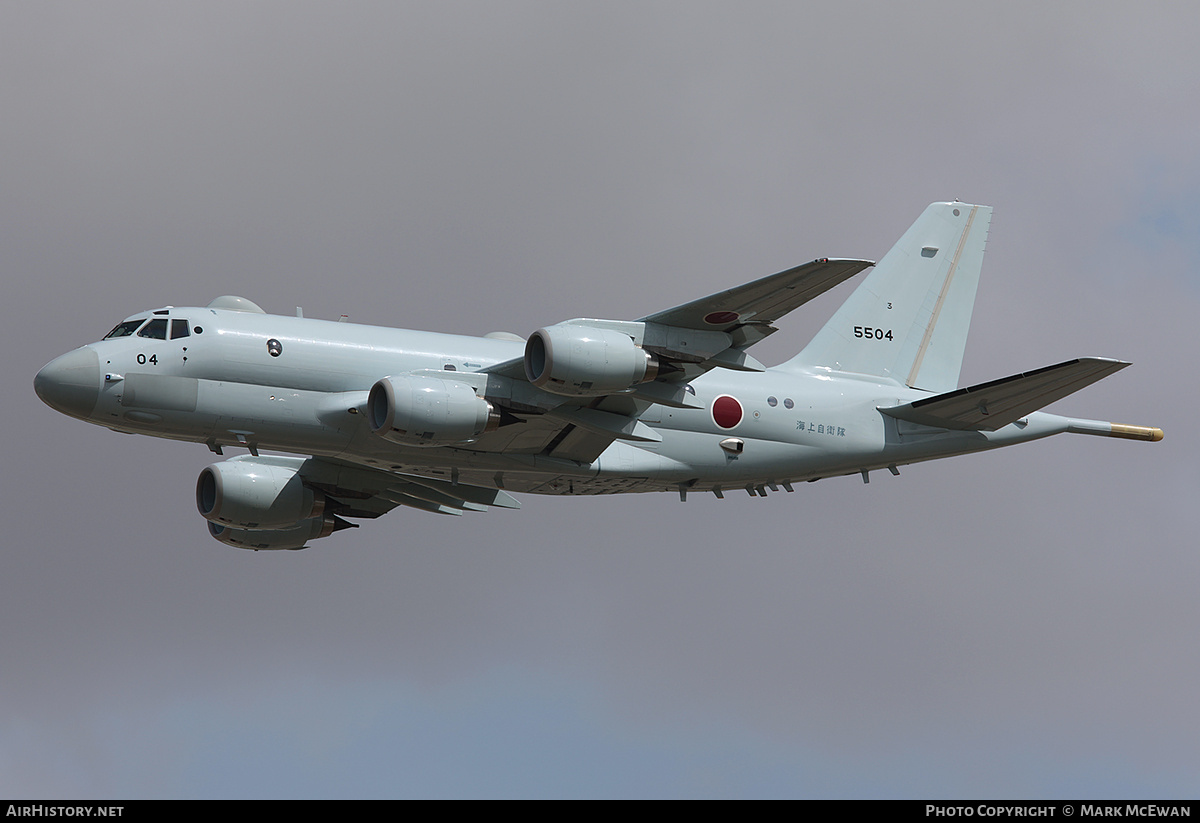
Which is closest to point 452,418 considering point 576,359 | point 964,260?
point 576,359

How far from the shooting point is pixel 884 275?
162ft

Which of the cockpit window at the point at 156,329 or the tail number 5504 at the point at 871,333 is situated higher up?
the tail number 5504 at the point at 871,333

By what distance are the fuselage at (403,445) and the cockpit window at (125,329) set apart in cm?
4

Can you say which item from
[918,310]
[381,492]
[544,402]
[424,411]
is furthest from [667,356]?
[918,310]

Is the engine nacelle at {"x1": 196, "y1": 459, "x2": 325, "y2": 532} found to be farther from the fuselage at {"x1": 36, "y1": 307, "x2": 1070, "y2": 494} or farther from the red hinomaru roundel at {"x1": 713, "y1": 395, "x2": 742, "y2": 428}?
the red hinomaru roundel at {"x1": 713, "y1": 395, "x2": 742, "y2": 428}

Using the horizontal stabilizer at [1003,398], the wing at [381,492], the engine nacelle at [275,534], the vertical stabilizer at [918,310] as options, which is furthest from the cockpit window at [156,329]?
the horizontal stabilizer at [1003,398]

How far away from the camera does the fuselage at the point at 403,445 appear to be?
38.0m

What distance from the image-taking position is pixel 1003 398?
42.6 meters

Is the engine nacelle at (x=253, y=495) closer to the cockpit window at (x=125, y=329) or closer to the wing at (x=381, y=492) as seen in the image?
the wing at (x=381, y=492)

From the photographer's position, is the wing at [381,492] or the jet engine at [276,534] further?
the jet engine at [276,534]

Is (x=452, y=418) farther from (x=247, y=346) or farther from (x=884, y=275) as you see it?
(x=884, y=275)

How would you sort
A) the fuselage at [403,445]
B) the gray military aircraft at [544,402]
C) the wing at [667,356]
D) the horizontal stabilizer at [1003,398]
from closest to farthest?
1. the wing at [667,356]
2. the gray military aircraft at [544,402]
3. the fuselage at [403,445]
4. the horizontal stabilizer at [1003,398]

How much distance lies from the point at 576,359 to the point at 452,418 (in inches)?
140
